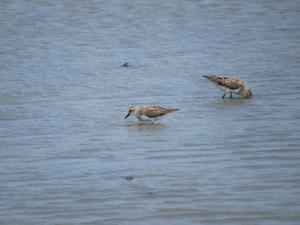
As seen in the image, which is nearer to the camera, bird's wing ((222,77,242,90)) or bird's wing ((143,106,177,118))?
bird's wing ((143,106,177,118))

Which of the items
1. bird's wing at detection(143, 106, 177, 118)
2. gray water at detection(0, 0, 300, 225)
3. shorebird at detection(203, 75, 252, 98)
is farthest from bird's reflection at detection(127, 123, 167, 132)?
shorebird at detection(203, 75, 252, 98)

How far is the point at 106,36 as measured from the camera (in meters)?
24.8

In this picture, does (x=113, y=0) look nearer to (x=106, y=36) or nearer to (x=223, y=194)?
(x=106, y=36)

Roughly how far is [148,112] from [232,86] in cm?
245

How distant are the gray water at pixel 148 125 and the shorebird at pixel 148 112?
17 cm

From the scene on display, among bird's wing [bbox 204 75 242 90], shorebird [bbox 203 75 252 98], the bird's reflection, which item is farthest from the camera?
bird's wing [bbox 204 75 242 90]

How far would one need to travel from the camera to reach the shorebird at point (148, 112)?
587 inches

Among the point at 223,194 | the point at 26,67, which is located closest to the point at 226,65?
the point at 26,67

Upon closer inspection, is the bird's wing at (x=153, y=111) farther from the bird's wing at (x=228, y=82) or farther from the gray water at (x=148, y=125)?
the bird's wing at (x=228, y=82)

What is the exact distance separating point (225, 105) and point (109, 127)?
105 inches

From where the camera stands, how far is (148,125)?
50.1 ft

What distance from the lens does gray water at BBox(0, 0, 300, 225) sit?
10.6 meters

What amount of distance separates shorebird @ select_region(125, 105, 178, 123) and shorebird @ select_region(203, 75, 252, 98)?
84.1 inches

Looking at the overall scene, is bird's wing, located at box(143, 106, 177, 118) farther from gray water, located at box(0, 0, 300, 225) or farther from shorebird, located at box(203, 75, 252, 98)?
shorebird, located at box(203, 75, 252, 98)
